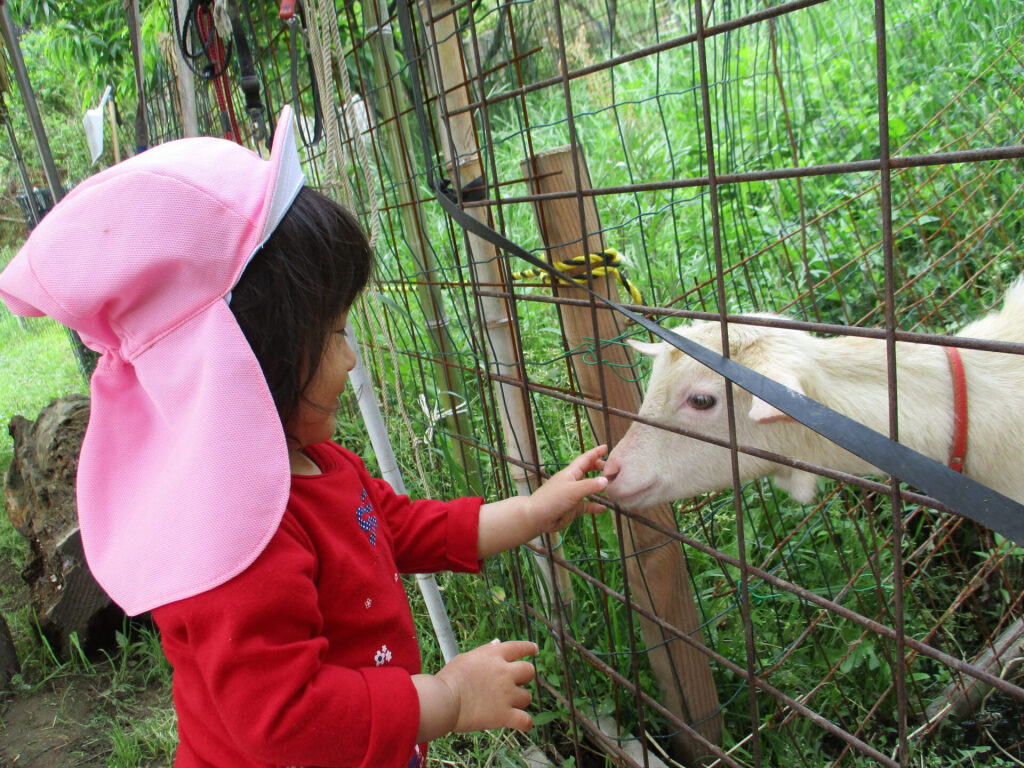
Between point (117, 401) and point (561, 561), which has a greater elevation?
point (117, 401)

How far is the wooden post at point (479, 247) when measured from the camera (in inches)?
69.4

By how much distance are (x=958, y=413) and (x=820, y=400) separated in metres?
0.30

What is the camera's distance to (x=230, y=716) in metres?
1.06

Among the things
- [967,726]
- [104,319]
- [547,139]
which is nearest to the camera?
[104,319]

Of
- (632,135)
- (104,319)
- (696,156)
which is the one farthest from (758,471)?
(696,156)

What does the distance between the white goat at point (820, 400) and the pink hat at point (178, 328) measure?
872mm

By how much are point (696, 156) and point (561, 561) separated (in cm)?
384

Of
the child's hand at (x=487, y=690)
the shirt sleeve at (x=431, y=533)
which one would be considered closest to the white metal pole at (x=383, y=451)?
the shirt sleeve at (x=431, y=533)

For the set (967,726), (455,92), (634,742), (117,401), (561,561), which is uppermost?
(455,92)

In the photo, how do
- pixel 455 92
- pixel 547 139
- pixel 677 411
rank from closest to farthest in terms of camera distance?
pixel 455 92, pixel 677 411, pixel 547 139

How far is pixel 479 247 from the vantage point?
1.97 m

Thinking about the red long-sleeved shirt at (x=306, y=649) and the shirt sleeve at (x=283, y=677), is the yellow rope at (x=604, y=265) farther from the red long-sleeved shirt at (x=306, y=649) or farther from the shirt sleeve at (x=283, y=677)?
the shirt sleeve at (x=283, y=677)

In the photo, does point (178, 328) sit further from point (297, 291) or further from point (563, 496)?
point (563, 496)

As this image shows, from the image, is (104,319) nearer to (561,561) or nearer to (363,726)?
(363,726)
